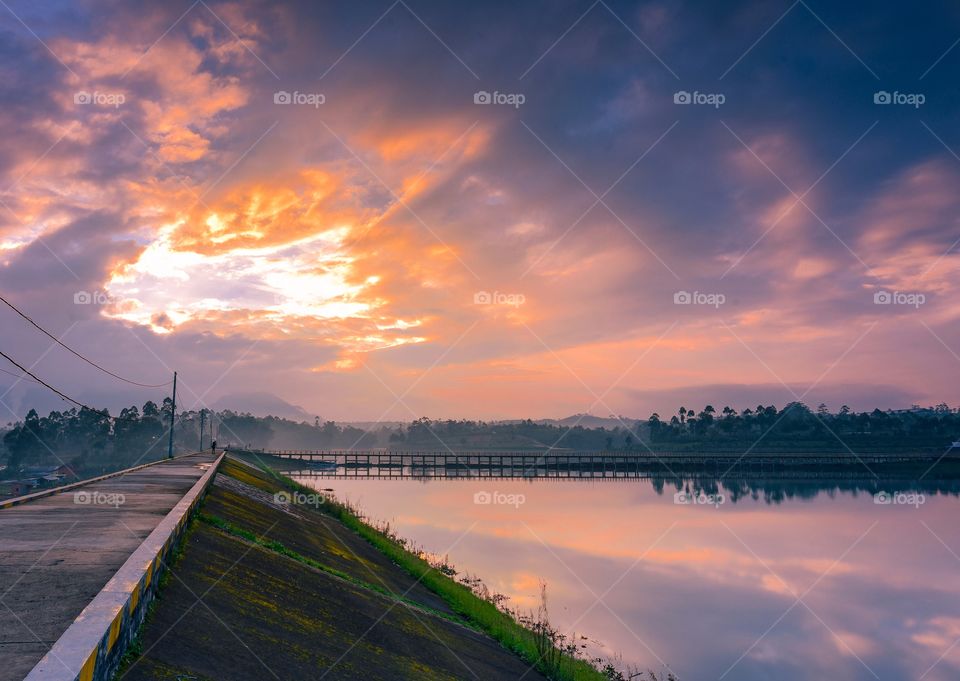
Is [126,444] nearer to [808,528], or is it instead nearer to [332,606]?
[808,528]

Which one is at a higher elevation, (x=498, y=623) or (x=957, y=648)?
(x=498, y=623)

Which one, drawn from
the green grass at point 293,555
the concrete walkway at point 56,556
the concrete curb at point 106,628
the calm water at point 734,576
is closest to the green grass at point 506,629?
the green grass at point 293,555

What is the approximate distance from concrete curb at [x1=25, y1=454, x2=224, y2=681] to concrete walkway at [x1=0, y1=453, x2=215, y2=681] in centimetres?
34

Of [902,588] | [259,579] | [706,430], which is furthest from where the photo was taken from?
[706,430]

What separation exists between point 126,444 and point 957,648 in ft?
540

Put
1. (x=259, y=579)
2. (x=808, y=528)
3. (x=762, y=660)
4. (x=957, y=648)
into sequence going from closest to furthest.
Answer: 1. (x=259, y=579)
2. (x=762, y=660)
3. (x=957, y=648)
4. (x=808, y=528)

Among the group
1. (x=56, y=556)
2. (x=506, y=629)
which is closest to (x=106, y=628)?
(x=56, y=556)

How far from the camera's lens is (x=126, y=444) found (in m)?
150

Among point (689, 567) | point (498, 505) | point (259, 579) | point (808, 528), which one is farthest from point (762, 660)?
point (498, 505)

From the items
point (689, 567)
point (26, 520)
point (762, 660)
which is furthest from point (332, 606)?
point (689, 567)

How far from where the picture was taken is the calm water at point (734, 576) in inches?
720

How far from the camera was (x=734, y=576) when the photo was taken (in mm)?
27234

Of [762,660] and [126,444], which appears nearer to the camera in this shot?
[762,660]

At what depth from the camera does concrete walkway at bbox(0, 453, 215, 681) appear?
16.7 ft
